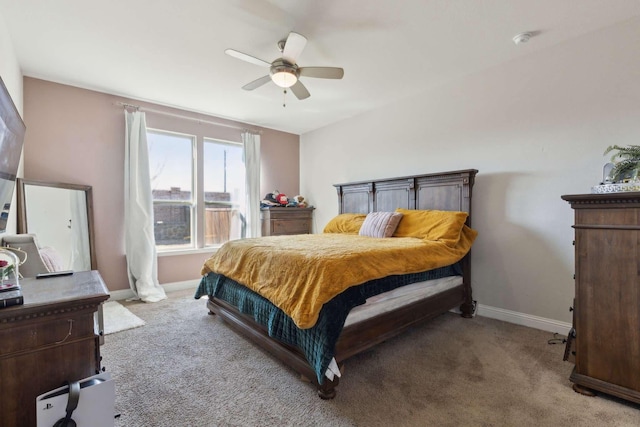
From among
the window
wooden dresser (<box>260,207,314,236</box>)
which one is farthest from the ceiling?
wooden dresser (<box>260,207,314,236</box>)

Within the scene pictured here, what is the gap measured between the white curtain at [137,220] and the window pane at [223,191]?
0.88 m

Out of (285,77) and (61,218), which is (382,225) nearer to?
(285,77)

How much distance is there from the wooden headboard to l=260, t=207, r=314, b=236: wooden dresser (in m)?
0.87

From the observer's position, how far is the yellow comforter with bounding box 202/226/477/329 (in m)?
1.69

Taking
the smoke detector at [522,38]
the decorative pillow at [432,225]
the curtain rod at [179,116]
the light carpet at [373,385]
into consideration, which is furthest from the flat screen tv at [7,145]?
the smoke detector at [522,38]

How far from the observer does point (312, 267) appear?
5.82 ft

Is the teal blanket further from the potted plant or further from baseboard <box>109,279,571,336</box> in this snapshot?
the potted plant

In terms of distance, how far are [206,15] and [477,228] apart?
3192mm

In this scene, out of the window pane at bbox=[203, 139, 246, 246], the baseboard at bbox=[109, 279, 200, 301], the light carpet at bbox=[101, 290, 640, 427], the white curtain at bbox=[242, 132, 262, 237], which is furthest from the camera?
the white curtain at bbox=[242, 132, 262, 237]

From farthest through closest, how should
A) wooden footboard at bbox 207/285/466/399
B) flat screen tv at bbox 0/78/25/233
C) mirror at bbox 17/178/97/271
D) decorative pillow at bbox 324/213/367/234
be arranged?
decorative pillow at bbox 324/213/367/234, mirror at bbox 17/178/97/271, wooden footboard at bbox 207/285/466/399, flat screen tv at bbox 0/78/25/233

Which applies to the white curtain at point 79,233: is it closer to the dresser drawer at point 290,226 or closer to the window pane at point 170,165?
the window pane at point 170,165

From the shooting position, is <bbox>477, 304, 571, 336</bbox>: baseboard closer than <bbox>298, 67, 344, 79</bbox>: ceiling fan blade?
No

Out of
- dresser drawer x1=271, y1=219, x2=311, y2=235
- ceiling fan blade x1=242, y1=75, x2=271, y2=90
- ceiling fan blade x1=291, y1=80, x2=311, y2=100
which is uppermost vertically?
ceiling fan blade x1=242, y1=75, x2=271, y2=90

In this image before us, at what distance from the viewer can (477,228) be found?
9.98 ft
